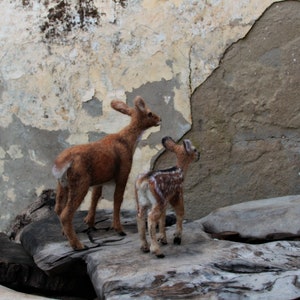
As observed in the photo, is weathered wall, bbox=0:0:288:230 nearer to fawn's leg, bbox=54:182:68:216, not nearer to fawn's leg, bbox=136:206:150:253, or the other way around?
fawn's leg, bbox=54:182:68:216

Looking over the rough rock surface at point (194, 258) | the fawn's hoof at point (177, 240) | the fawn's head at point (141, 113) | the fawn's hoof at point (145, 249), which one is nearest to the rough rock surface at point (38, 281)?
the rough rock surface at point (194, 258)

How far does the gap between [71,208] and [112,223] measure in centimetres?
56

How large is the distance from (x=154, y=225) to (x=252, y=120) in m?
1.77

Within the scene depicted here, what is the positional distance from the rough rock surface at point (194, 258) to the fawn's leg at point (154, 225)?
0.11 ft

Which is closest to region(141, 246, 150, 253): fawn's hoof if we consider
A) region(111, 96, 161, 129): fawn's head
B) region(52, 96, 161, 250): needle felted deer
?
region(52, 96, 161, 250): needle felted deer

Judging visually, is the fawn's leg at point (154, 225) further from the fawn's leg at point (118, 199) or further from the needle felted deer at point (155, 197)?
the fawn's leg at point (118, 199)

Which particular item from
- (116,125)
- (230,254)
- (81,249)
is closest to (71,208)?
(81,249)

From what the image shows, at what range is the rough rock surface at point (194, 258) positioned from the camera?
252cm

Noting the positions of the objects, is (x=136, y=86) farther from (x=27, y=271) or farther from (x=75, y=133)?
(x=27, y=271)

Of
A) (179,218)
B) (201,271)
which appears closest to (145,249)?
(179,218)

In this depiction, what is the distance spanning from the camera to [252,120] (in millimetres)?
4309

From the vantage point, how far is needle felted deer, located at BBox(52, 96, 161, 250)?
2943 mm

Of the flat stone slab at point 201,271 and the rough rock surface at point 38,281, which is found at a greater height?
the flat stone slab at point 201,271

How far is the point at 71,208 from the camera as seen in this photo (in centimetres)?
294
